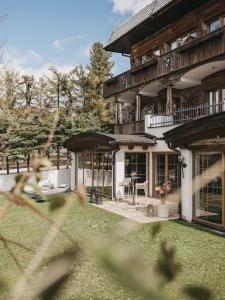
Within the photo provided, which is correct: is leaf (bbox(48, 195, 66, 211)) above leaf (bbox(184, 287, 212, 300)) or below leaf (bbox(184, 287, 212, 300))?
above

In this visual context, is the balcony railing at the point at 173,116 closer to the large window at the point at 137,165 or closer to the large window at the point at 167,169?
the large window at the point at 167,169

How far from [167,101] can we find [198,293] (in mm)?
19036

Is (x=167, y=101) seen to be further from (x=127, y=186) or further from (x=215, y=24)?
(x=127, y=186)

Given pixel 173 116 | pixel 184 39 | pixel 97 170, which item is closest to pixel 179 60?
pixel 184 39

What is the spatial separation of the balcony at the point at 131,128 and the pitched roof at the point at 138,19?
5.92 m

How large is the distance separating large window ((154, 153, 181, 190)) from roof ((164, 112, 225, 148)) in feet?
11.7

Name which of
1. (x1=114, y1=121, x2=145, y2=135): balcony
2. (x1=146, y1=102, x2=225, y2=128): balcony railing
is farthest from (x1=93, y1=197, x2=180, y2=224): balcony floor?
(x1=114, y1=121, x2=145, y2=135): balcony

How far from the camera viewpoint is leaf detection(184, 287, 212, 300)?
1.30ft

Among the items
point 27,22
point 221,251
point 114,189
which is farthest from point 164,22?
point 27,22

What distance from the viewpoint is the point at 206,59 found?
15852mm

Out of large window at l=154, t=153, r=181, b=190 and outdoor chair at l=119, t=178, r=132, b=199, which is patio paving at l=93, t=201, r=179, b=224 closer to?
outdoor chair at l=119, t=178, r=132, b=199

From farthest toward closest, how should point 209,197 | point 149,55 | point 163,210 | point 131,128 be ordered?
point 149,55
point 131,128
point 163,210
point 209,197

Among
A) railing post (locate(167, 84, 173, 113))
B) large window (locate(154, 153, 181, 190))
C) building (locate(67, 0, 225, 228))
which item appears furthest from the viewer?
railing post (locate(167, 84, 173, 113))

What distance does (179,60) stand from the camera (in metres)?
17.5
